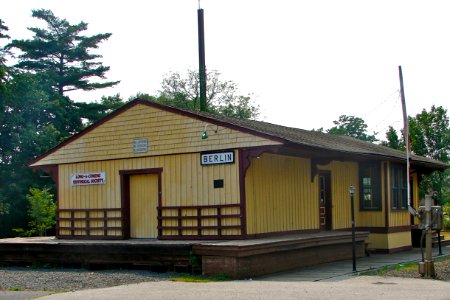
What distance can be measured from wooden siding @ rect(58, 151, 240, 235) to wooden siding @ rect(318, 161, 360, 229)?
465 centimetres

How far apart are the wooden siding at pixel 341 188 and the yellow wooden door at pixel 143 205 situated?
17.5 feet

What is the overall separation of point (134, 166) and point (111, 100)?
37576mm

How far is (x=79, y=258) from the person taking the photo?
58.1 feet

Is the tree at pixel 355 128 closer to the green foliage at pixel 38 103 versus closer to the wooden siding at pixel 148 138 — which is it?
the green foliage at pixel 38 103

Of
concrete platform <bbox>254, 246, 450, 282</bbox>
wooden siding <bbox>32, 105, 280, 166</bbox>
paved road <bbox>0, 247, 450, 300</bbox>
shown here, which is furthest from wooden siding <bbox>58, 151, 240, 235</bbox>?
paved road <bbox>0, 247, 450, 300</bbox>

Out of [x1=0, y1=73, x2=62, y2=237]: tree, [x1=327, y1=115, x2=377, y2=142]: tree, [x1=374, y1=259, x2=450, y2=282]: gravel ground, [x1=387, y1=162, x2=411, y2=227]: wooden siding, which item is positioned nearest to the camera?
[x1=374, y1=259, x2=450, y2=282]: gravel ground

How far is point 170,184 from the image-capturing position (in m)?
18.3

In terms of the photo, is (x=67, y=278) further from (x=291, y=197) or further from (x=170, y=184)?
(x=291, y=197)

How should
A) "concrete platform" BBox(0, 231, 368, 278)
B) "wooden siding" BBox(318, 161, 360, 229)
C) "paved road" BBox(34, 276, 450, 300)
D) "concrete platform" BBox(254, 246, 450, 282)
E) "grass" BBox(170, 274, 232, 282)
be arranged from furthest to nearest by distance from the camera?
"wooden siding" BBox(318, 161, 360, 229) → "concrete platform" BBox(0, 231, 368, 278) → "concrete platform" BBox(254, 246, 450, 282) → "grass" BBox(170, 274, 232, 282) → "paved road" BBox(34, 276, 450, 300)

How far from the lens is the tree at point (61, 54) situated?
48219mm

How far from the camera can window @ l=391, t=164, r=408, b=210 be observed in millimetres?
22578

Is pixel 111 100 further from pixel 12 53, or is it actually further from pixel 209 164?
pixel 209 164

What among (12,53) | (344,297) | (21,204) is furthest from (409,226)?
(12,53)

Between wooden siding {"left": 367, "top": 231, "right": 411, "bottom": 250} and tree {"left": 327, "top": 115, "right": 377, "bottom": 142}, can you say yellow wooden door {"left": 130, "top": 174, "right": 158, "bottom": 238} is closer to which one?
wooden siding {"left": 367, "top": 231, "right": 411, "bottom": 250}
